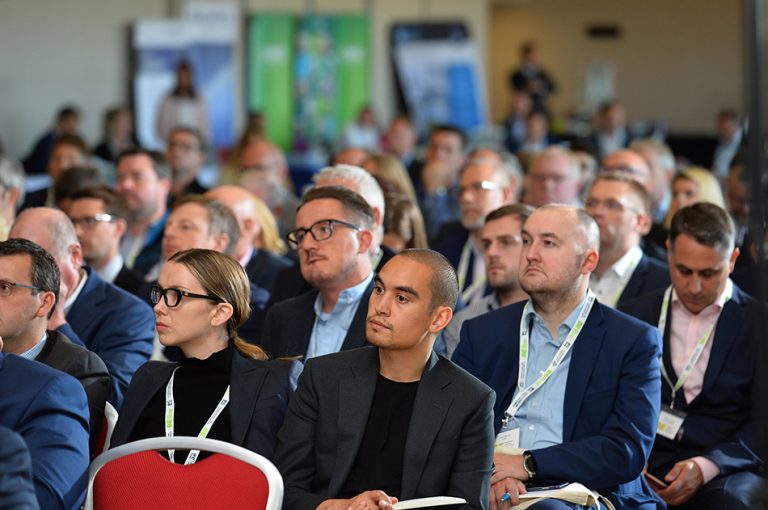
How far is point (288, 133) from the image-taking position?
583 inches

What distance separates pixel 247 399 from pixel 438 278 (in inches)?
25.1

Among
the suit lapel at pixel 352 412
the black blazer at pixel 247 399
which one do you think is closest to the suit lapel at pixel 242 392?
the black blazer at pixel 247 399

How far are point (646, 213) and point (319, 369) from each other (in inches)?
A: 96.1

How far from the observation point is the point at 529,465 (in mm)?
3170

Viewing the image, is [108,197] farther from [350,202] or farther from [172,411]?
[172,411]

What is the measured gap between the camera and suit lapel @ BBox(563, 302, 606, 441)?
129 inches

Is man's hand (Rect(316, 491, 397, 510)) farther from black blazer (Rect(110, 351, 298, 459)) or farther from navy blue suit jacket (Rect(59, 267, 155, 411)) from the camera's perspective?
navy blue suit jacket (Rect(59, 267, 155, 411))

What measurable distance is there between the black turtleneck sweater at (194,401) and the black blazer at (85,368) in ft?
0.48

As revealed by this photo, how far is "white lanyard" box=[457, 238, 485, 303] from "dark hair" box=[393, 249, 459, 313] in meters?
1.82

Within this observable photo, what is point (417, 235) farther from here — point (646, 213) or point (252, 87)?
point (252, 87)

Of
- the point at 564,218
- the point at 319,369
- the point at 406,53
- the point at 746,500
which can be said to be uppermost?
the point at 406,53

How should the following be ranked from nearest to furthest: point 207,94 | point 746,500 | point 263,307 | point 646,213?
1. point 746,500
2. point 263,307
3. point 646,213
4. point 207,94

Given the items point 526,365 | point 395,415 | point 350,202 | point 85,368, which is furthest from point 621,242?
point 85,368

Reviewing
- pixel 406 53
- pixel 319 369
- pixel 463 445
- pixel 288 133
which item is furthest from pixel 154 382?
pixel 406 53
